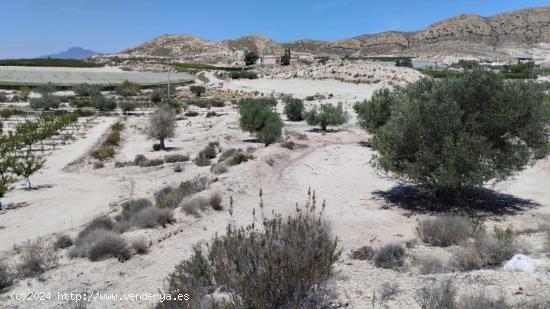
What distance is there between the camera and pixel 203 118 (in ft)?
160

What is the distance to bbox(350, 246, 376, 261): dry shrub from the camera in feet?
30.0

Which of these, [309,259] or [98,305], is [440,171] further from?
[98,305]

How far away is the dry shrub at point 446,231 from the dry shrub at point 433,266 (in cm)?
176

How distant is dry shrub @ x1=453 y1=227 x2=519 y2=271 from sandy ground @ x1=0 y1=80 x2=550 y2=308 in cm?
54

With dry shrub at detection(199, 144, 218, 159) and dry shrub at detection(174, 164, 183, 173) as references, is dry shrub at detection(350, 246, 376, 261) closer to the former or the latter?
dry shrub at detection(174, 164, 183, 173)

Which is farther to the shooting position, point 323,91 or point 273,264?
point 323,91

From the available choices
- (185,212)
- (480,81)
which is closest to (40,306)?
(185,212)

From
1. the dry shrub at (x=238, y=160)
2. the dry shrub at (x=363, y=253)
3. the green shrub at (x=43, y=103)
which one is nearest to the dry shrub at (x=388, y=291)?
the dry shrub at (x=363, y=253)

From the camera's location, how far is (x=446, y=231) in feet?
33.8

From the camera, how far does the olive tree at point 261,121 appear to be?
28516 mm

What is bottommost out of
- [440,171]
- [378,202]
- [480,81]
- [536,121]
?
[378,202]

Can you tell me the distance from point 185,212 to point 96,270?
4.25 metres

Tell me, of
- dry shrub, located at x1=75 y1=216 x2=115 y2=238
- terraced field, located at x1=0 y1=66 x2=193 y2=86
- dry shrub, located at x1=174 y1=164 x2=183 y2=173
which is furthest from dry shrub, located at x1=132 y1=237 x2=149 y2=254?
terraced field, located at x1=0 y1=66 x2=193 y2=86

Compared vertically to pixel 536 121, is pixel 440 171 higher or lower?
lower
